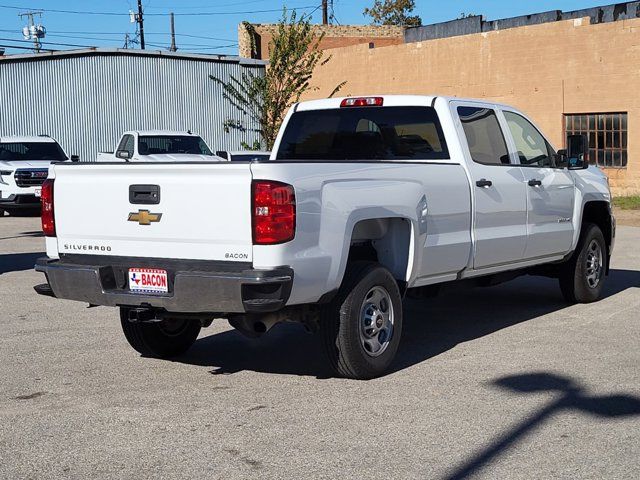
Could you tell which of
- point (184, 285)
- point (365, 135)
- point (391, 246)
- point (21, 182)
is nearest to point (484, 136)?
point (365, 135)

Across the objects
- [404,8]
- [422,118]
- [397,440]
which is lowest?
[397,440]

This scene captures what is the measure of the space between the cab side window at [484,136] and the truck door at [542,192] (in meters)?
0.24

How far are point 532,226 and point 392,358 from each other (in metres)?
2.58

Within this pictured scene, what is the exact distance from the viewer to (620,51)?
26.5 meters

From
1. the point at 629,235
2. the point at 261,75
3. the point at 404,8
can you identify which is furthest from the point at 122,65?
the point at 404,8

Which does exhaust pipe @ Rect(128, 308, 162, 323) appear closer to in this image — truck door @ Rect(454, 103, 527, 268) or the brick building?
truck door @ Rect(454, 103, 527, 268)

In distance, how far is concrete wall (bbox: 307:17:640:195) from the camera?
26578 mm

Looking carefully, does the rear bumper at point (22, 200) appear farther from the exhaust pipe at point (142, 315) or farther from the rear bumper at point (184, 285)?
the exhaust pipe at point (142, 315)

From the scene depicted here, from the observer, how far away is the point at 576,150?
1030cm

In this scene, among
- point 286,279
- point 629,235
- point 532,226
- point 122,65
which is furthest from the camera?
point 122,65

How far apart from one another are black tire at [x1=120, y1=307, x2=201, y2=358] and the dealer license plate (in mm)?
992

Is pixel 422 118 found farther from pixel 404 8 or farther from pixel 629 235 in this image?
pixel 404 8

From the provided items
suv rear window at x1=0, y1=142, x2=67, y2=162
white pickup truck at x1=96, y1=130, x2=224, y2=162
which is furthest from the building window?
Answer: suv rear window at x1=0, y1=142, x2=67, y2=162

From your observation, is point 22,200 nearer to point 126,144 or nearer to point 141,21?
point 126,144
